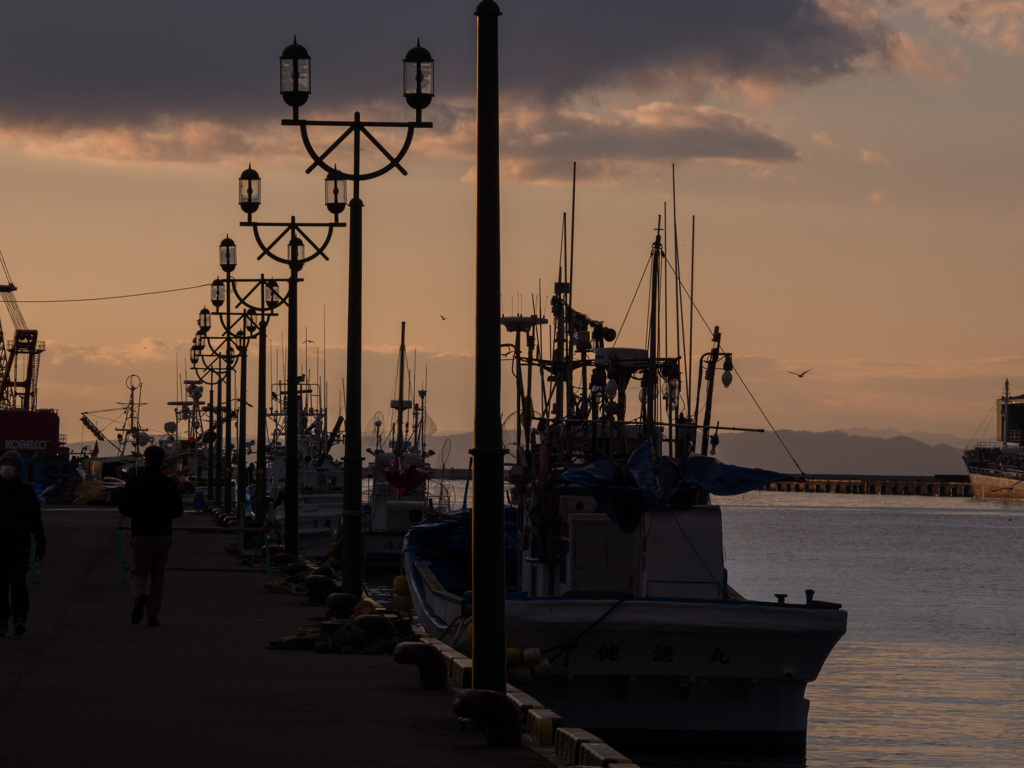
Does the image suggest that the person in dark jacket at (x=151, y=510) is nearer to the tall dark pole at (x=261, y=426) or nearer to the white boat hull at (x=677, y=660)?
the white boat hull at (x=677, y=660)

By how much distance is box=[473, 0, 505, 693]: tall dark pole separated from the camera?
448 inches

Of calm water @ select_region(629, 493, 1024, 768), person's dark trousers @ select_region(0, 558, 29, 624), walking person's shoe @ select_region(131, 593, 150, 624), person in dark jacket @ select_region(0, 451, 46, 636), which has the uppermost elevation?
person in dark jacket @ select_region(0, 451, 46, 636)

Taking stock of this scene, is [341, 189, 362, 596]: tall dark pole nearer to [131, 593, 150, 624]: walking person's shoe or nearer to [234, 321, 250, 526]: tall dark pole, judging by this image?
[131, 593, 150, 624]: walking person's shoe

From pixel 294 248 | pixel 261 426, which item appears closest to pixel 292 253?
pixel 294 248

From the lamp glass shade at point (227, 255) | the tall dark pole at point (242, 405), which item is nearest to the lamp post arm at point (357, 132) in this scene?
the lamp glass shade at point (227, 255)

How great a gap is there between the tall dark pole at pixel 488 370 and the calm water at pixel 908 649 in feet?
31.2

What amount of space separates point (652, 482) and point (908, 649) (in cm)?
2419

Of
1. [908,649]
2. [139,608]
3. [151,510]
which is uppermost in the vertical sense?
[151,510]

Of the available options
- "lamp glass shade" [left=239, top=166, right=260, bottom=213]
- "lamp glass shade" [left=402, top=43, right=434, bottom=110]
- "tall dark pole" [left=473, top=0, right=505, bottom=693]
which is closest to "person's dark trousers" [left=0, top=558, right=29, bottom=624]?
"lamp glass shade" [left=402, top=43, right=434, bottom=110]

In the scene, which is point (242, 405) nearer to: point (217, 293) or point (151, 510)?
point (217, 293)

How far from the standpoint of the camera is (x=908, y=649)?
43344mm

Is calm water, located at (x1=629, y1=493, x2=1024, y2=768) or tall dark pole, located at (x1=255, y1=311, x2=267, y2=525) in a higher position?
tall dark pole, located at (x1=255, y1=311, x2=267, y2=525)

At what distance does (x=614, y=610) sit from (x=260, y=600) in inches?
280

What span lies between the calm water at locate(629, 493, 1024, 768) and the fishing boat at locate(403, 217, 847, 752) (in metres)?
0.78
